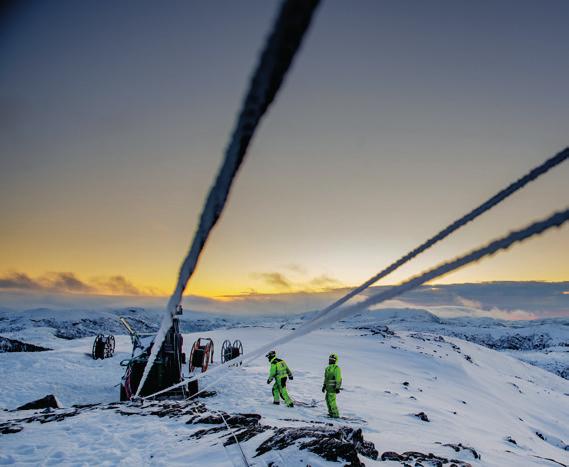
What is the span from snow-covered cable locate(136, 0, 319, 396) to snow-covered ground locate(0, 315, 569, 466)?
4.10 metres

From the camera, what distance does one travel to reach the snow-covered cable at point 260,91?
40.8 inches

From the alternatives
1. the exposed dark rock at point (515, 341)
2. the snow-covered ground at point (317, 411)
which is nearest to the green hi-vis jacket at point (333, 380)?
the snow-covered ground at point (317, 411)

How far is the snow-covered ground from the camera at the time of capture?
5.75 metres

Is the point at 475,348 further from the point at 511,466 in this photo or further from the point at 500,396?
the point at 511,466

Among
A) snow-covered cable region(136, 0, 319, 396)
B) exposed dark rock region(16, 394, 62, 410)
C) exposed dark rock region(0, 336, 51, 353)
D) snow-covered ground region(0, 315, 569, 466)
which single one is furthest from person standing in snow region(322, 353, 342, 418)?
exposed dark rock region(0, 336, 51, 353)

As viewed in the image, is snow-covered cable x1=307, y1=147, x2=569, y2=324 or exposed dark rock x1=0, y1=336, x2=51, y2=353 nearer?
snow-covered cable x1=307, y1=147, x2=569, y2=324

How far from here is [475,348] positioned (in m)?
41.2

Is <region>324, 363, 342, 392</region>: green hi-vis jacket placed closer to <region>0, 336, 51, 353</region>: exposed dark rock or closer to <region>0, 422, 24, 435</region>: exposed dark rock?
<region>0, 422, 24, 435</region>: exposed dark rock

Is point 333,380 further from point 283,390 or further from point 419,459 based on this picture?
point 419,459

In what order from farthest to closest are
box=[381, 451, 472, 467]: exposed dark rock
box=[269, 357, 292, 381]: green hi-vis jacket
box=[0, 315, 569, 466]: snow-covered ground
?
box=[269, 357, 292, 381]: green hi-vis jacket → box=[0, 315, 569, 466]: snow-covered ground → box=[381, 451, 472, 467]: exposed dark rock

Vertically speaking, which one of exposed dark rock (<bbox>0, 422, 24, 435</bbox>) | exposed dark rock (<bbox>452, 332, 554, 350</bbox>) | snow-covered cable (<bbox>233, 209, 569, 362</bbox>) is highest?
snow-covered cable (<bbox>233, 209, 569, 362</bbox>)

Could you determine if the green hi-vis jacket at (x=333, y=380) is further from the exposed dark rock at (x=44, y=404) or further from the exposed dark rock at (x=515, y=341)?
the exposed dark rock at (x=515, y=341)

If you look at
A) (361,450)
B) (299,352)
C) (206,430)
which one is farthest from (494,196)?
(299,352)

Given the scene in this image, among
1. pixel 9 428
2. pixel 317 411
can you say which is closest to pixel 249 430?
pixel 317 411
